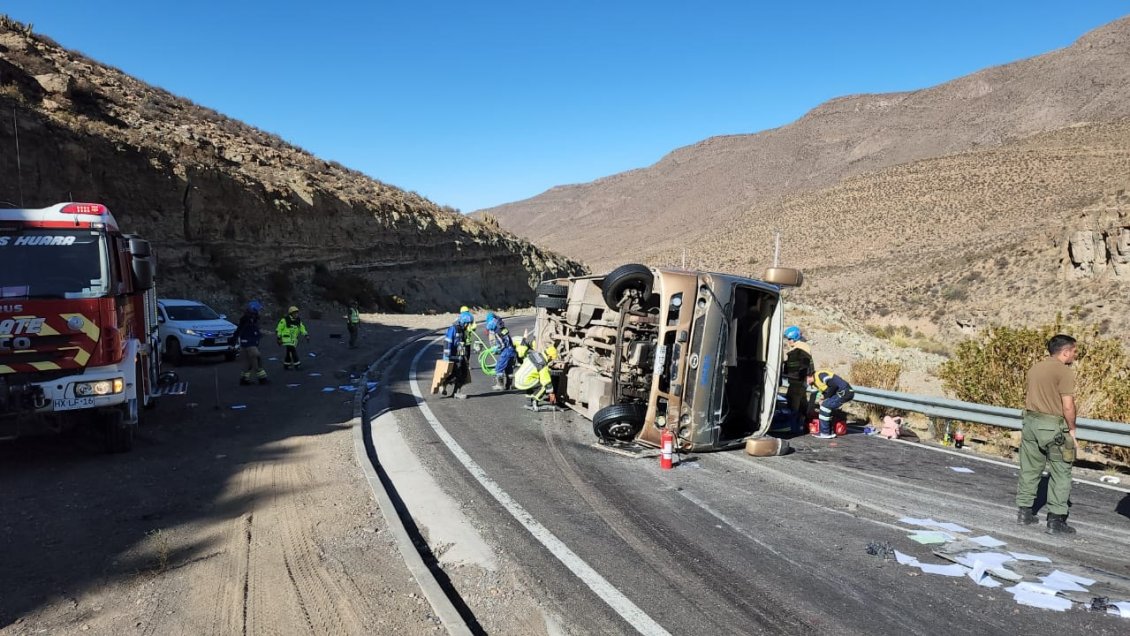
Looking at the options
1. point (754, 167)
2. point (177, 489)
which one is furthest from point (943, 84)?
point (177, 489)

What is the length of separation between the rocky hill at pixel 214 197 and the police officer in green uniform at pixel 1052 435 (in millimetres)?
22205

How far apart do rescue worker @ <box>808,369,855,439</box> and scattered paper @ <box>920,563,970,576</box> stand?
14.8 feet

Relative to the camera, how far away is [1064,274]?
32.1 m

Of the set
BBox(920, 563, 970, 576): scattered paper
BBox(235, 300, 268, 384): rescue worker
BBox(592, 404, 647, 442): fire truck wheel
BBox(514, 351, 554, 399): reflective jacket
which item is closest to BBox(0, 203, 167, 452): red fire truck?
BBox(235, 300, 268, 384): rescue worker

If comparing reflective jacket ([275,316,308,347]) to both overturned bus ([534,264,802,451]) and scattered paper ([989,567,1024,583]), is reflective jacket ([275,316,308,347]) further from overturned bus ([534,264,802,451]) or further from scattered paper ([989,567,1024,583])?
scattered paper ([989,567,1024,583])

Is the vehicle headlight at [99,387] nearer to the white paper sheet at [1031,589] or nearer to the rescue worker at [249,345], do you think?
the rescue worker at [249,345]

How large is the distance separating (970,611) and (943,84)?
505ft

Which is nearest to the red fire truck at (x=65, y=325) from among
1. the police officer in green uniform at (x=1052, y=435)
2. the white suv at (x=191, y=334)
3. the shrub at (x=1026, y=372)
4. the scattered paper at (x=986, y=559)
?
the white suv at (x=191, y=334)

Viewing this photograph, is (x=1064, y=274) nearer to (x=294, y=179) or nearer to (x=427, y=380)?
(x=427, y=380)

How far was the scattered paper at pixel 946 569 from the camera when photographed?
15.6 feet

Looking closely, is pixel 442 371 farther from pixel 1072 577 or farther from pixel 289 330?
pixel 1072 577

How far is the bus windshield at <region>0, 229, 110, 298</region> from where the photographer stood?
274 inches

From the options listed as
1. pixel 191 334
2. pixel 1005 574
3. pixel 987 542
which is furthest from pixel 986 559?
pixel 191 334

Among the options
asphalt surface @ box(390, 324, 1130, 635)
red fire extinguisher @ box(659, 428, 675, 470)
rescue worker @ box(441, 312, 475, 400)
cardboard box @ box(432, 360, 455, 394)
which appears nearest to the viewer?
asphalt surface @ box(390, 324, 1130, 635)
